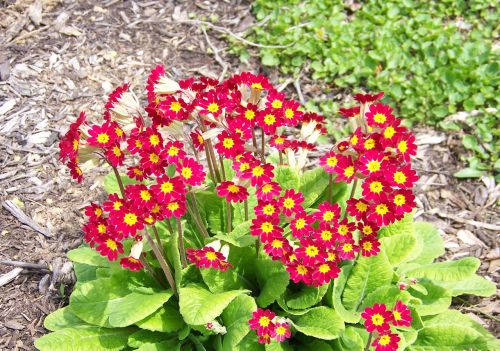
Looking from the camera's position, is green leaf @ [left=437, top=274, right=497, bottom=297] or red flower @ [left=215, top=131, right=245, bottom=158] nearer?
red flower @ [left=215, top=131, right=245, bottom=158]

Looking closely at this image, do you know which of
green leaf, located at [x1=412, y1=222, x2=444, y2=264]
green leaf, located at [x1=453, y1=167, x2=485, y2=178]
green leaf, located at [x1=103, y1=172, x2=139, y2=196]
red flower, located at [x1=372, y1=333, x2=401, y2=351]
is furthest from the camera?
green leaf, located at [x1=453, y1=167, x2=485, y2=178]

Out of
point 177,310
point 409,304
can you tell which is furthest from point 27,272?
point 409,304

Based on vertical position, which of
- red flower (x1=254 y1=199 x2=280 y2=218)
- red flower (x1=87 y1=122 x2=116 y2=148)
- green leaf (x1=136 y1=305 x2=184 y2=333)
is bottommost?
green leaf (x1=136 y1=305 x2=184 y2=333)

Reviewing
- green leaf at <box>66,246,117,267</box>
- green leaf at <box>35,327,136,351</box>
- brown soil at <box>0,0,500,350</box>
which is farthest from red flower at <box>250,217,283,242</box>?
brown soil at <box>0,0,500,350</box>

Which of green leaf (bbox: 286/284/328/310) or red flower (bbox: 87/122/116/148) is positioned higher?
red flower (bbox: 87/122/116/148)

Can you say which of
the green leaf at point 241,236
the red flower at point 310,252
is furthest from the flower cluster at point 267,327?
the green leaf at point 241,236

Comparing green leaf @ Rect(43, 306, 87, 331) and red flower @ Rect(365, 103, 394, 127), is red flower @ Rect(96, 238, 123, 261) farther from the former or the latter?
red flower @ Rect(365, 103, 394, 127)
